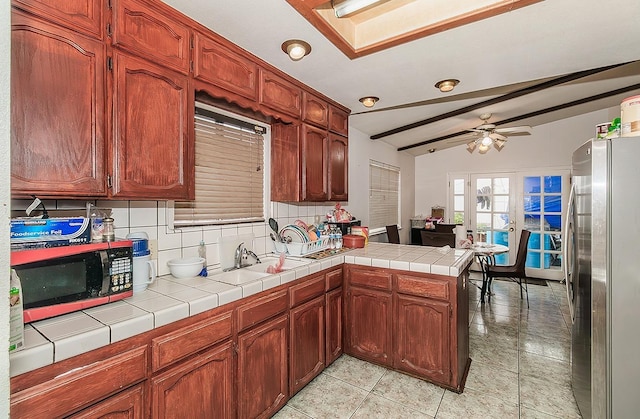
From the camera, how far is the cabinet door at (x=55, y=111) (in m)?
1.06

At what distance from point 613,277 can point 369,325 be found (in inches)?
61.3

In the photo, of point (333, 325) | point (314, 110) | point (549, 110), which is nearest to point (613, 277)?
point (333, 325)

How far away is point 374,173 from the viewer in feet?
15.0

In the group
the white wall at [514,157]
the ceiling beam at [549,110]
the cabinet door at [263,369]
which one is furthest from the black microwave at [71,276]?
the white wall at [514,157]

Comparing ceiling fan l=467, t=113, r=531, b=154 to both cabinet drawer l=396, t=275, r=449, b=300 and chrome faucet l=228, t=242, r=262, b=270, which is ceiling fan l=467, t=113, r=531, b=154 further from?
chrome faucet l=228, t=242, r=262, b=270

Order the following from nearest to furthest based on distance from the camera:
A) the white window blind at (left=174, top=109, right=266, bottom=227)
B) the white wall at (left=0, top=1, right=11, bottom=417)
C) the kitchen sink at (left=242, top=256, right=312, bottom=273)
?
the white wall at (left=0, top=1, right=11, bottom=417)
the white window blind at (left=174, top=109, right=266, bottom=227)
the kitchen sink at (left=242, top=256, right=312, bottom=273)

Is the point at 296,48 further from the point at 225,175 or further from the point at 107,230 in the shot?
the point at 107,230

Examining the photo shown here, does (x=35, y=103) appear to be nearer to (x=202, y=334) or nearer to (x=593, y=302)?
(x=202, y=334)

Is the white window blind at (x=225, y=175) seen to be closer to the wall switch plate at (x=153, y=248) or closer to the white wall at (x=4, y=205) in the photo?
the wall switch plate at (x=153, y=248)

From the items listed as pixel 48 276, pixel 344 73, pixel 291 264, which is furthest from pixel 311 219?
pixel 48 276

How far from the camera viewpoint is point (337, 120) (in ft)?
9.71

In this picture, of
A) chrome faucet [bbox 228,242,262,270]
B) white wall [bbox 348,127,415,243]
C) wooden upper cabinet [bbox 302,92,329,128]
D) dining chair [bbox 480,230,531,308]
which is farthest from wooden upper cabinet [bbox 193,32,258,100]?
dining chair [bbox 480,230,531,308]

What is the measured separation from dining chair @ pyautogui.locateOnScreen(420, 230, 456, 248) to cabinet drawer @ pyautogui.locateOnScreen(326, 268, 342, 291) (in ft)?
6.81

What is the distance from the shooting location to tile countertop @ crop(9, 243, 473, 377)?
0.94 meters
